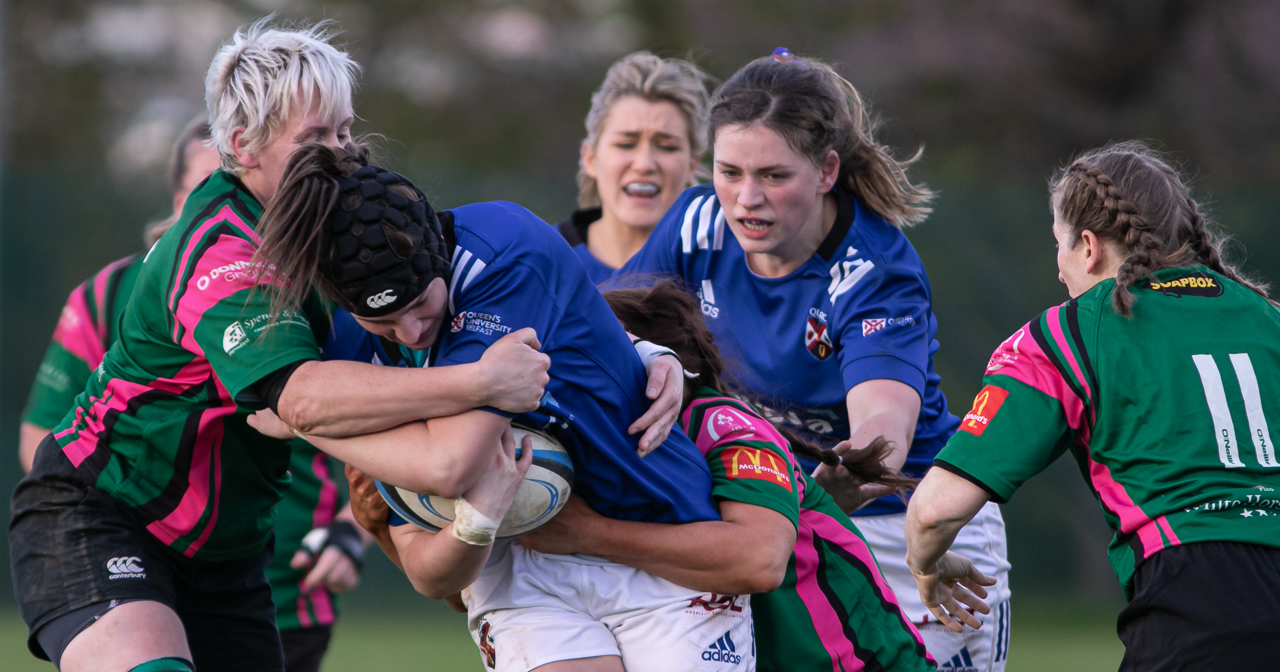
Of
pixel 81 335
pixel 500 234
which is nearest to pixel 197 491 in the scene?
pixel 500 234

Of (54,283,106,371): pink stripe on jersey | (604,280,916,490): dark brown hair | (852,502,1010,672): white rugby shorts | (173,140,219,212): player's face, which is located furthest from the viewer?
(54,283,106,371): pink stripe on jersey

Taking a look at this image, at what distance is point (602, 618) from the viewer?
2943 millimetres

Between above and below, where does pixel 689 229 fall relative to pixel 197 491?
above

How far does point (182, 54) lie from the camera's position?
1775cm

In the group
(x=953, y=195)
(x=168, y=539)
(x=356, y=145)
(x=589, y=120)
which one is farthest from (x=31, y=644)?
(x=953, y=195)

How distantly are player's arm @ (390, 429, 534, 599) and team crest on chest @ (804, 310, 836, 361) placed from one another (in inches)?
61.0

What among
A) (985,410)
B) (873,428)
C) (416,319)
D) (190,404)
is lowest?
(190,404)

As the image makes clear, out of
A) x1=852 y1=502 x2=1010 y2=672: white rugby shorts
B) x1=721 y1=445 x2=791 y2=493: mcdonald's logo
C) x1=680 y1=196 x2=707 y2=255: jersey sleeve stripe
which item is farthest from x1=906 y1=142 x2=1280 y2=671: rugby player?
x1=680 y1=196 x2=707 y2=255: jersey sleeve stripe

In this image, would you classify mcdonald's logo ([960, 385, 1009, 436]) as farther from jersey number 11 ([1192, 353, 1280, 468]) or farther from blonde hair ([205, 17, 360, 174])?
blonde hair ([205, 17, 360, 174])

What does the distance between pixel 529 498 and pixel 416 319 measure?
1.50ft

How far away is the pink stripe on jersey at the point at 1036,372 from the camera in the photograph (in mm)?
2871

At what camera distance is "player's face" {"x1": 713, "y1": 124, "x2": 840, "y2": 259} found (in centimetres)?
386

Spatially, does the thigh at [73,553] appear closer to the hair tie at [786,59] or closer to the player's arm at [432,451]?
the player's arm at [432,451]

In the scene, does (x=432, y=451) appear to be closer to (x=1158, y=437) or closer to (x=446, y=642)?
(x=1158, y=437)
